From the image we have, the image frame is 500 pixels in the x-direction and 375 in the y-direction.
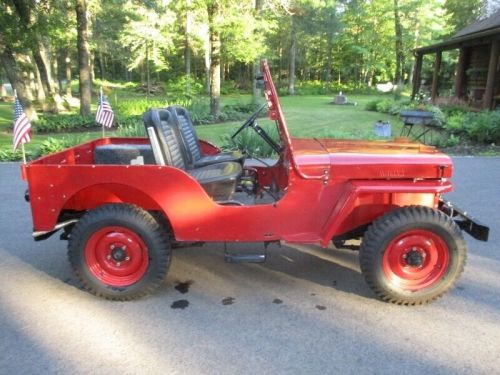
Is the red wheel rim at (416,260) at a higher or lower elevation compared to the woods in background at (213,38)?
lower

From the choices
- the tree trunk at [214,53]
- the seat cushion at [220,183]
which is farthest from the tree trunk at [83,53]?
the seat cushion at [220,183]

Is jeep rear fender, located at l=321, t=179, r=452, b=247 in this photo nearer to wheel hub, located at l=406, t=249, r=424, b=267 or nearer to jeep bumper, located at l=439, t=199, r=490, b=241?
jeep bumper, located at l=439, t=199, r=490, b=241

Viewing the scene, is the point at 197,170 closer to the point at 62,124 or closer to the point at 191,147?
the point at 191,147

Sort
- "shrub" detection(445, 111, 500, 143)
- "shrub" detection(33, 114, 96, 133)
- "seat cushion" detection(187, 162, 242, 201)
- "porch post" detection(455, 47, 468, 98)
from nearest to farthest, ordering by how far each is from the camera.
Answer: "seat cushion" detection(187, 162, 242, 201)
"shrub" detection(445, 111, 500, 143)
"shrub" detection(33, 114, 96, 133)
"porch post" detection(455, 47, 468, 98)

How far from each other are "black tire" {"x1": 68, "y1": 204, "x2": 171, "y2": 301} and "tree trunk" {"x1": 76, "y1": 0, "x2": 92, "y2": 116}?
1233 cm

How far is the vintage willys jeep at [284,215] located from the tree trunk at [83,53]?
12143 mm

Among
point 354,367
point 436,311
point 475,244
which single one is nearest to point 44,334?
point 354,367

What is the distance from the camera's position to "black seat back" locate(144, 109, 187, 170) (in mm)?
3248

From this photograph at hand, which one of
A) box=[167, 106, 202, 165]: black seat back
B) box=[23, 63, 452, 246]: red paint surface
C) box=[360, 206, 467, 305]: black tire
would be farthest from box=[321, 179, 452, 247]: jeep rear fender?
box=[167, 106, 202, 165]: black seat back

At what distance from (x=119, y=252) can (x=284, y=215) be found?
47.5 inches

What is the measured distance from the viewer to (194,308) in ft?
9.78

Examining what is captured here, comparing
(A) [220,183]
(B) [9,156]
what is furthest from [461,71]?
(A) [220,183]

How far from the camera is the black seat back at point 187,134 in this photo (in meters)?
4.07

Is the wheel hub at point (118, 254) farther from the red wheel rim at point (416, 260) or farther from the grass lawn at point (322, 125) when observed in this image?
the grass lawn at point (322, 125)
